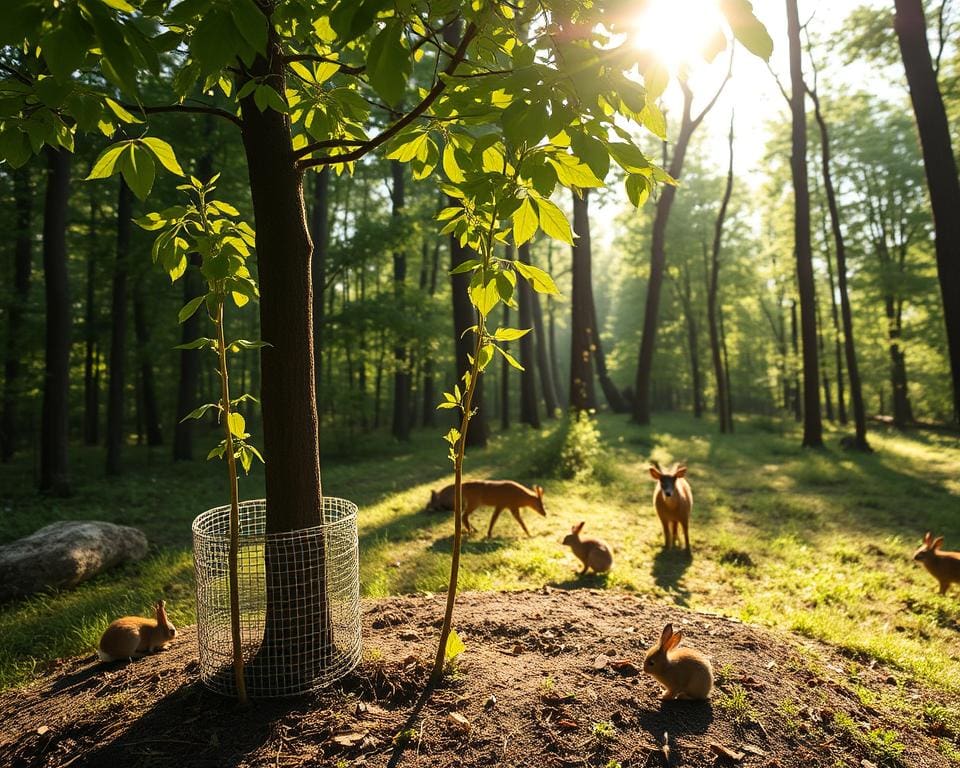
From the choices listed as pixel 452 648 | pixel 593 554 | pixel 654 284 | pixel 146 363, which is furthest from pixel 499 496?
pixel 654 284

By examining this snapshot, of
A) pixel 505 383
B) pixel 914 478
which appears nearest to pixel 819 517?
pixel 914 478

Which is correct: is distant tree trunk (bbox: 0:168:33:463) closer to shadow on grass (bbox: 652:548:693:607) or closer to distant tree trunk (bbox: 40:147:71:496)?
distant tree trunk (bbox: 40:147:71:496)

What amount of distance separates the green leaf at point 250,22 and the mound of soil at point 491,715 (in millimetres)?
2667

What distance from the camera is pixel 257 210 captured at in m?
2.92

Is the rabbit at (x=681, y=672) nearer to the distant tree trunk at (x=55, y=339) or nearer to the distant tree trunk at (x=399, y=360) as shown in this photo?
the distant tree trunk at (x=55, y=339)

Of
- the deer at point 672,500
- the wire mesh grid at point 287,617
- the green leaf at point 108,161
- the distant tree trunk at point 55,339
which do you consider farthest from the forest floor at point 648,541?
the green leaf at point 108,161

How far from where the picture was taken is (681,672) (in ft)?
9.60

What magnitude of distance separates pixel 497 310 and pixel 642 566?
81.5 feet

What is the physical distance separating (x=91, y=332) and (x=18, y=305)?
6.83 ft

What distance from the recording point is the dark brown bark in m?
14.6

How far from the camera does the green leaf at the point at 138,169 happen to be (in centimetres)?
199

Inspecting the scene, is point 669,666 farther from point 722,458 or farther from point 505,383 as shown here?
point 505,383

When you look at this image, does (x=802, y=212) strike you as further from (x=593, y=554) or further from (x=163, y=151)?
(x=163, y=151)

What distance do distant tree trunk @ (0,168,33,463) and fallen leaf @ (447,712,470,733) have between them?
40.4ft
